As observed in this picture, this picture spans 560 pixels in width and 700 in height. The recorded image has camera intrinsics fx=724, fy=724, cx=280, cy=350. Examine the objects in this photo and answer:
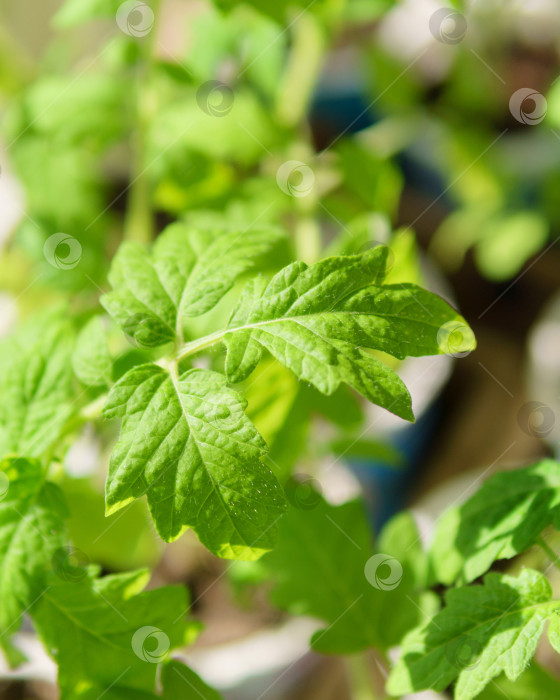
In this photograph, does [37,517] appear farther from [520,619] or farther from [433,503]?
[433,503]

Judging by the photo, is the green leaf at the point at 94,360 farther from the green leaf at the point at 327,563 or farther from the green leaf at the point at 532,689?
the green leaf at the point at 532,689

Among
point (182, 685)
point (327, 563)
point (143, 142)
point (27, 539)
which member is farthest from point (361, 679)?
point (143, 142)

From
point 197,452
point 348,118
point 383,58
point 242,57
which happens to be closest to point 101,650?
point 197,452

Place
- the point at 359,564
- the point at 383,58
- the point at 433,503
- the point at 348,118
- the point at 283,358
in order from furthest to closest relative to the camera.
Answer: the point at 348,118 → the point at 383,58 → the point at 433,503 → the point at 359,564 → the point at 283,358

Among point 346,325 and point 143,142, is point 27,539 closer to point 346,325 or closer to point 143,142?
point 346,325

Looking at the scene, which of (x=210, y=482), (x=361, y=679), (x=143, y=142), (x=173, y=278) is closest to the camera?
(x=210, y=482)

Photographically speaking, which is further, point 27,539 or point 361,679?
point 361,679
